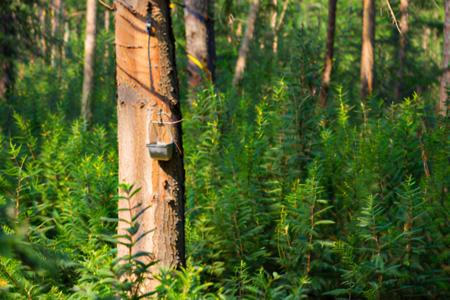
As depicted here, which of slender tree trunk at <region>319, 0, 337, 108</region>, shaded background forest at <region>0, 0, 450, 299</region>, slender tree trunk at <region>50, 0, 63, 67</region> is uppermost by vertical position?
slender tree trunk at <region>50, 0, 63, 67</region>

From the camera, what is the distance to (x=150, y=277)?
3.88 meters

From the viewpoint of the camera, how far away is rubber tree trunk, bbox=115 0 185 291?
3.93m

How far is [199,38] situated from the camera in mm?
8766

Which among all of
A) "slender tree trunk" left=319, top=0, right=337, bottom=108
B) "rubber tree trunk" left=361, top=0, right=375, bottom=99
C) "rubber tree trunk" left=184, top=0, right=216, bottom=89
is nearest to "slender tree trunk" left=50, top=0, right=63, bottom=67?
"rubber tree trunk" left=184, top=0, right=216, bottom=89

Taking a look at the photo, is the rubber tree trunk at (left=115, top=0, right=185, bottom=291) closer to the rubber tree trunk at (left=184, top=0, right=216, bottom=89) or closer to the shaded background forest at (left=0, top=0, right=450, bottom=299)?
the shaded background forest at (left=0, top=0, right=450, bottom=299)

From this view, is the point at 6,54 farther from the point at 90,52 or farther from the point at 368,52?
the point at 368,52

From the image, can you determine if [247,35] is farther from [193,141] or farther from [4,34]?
[193,141]

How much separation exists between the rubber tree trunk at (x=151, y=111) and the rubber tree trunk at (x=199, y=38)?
4529 mm

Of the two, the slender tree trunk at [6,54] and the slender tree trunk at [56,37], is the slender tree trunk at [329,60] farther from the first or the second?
the slender tree trunk at [6,54]

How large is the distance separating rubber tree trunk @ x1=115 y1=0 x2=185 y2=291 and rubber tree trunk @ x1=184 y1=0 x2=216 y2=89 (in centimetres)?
453

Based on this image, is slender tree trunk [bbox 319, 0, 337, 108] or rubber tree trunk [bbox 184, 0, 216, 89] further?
slender tree trunk [bbox 319, 0, 337, 108]

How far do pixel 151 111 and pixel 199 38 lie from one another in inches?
198

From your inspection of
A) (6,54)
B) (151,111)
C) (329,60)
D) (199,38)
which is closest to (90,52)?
(6,54)

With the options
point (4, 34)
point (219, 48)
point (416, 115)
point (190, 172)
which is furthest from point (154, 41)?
point (219, 48)
